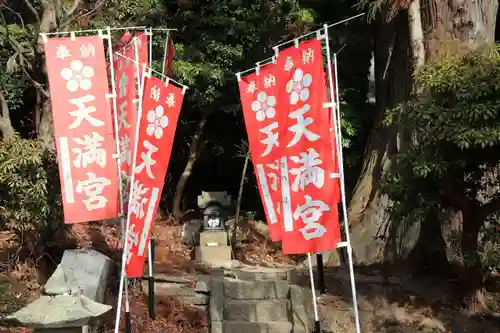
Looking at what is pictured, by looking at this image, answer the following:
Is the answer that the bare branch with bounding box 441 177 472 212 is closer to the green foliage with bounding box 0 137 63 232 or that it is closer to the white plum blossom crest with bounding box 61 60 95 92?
the white plum blossom crest with bounding box 61 60 95 92

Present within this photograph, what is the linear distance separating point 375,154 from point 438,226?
3.02m

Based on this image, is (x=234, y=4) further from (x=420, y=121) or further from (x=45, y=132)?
(x=420, y=121)

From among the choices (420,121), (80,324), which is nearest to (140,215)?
(80,324)

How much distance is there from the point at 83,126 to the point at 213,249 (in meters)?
6.45

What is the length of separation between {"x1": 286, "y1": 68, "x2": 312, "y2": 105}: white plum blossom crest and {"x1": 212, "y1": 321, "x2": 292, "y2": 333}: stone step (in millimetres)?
3532

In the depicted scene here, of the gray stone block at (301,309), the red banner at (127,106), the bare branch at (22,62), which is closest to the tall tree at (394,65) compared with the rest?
the gray stone block at (301,309)

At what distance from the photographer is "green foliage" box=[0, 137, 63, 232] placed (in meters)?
8.45

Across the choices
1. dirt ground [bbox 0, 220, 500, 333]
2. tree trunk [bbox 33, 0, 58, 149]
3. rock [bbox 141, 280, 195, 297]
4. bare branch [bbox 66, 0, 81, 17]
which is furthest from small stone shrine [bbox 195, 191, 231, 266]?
bare branch [bbox 66, 0, 81, 17]

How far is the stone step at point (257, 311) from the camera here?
8766 millimetres

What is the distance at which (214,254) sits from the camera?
43.9ft

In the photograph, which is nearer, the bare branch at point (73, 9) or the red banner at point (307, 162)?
the red banner at point (307, 162)

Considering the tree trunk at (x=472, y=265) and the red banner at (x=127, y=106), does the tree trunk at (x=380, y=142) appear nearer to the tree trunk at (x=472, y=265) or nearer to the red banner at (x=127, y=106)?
the tree trunk at (x=472, y=265)

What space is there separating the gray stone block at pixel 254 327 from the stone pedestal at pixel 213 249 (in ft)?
15.5

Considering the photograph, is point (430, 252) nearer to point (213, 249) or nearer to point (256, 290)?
point (256, 290)
